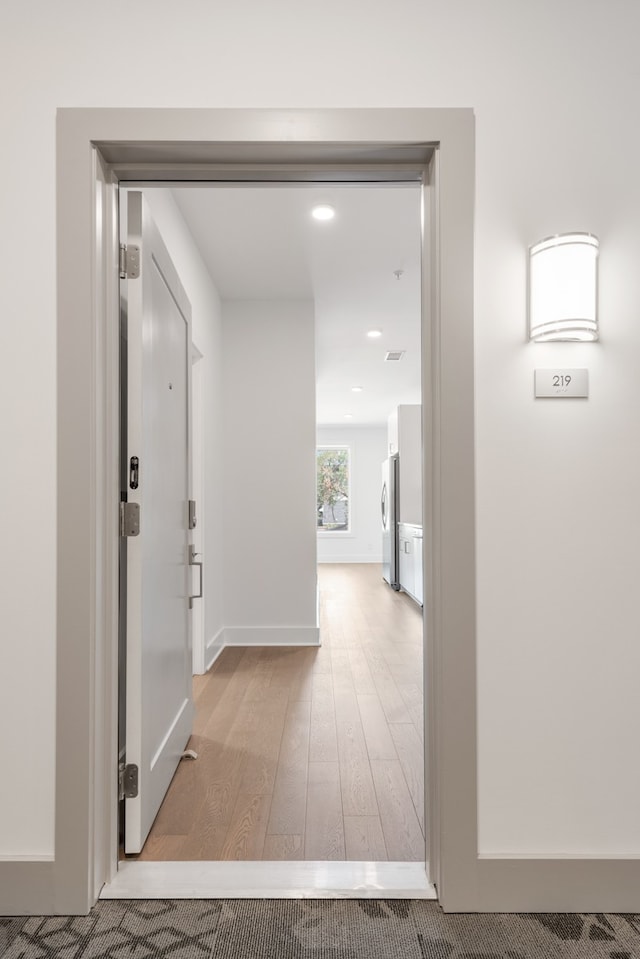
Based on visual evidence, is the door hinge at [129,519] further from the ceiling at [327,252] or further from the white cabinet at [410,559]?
→ the white cabinet at [410,559]

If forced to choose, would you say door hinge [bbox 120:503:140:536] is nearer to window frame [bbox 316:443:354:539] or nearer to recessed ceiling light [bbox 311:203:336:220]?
recessed ceiling light [bbox 311:203:336:220]

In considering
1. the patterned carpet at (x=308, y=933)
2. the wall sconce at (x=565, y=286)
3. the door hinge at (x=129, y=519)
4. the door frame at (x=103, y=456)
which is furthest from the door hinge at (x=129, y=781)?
the wall sconce at (x=565, y=286)

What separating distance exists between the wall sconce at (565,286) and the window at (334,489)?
10305mm

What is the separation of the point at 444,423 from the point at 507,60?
3.21ft

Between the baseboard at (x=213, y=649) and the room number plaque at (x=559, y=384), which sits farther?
the baseboard at (x=213, y=649)

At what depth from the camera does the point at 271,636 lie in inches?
187

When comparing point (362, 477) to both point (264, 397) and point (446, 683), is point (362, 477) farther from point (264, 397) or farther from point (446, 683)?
point (446, 683)

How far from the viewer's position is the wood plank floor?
193cm

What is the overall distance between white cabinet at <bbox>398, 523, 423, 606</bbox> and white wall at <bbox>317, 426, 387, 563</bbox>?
405 cm

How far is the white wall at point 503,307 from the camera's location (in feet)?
5.26

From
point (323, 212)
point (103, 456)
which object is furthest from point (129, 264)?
point (323, 212)

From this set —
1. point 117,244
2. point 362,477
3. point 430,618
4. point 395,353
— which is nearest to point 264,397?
point 395,353

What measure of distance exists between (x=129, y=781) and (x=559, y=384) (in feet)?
5.43

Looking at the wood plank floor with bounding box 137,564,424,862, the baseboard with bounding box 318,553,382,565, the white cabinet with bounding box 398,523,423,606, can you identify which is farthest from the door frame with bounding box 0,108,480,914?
the baseboard with bounding box 318,553,382,565
